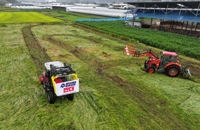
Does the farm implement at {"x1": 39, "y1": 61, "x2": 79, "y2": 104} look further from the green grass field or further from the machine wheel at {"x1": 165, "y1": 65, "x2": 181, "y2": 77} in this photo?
the machine wheel at {"x1": 165, "y1": 65, "x2": 181, "y2": 77}

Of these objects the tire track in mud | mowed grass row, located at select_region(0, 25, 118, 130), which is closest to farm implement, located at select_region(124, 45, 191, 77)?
the tire track in mud

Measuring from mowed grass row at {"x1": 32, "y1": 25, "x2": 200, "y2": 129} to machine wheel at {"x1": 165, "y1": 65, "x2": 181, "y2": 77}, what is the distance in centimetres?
43

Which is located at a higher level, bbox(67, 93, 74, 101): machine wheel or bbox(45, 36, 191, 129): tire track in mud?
bbox(67, 93, 74, 101): machine wheel

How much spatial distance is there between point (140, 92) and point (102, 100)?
2571 mm

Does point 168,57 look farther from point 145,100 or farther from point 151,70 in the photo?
point 145,100

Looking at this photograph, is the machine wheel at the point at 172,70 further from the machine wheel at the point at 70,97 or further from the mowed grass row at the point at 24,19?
the mowed grass row at the point at 24,19

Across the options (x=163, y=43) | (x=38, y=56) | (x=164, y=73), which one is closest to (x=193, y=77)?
(x=164, y=73)

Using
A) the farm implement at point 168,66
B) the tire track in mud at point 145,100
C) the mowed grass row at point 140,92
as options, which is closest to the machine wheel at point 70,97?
the mowed grass row at point 140,92

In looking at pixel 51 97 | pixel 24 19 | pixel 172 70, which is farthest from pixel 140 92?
pixel 24 19

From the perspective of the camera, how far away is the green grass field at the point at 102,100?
306 inches

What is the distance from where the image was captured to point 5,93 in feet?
32.4

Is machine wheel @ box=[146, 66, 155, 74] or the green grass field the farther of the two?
machine wheel @ box=[146, 66, 155, 74]

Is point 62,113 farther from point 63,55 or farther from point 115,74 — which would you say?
point 63,55

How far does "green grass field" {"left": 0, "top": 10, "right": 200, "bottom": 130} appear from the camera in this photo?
7.76m
